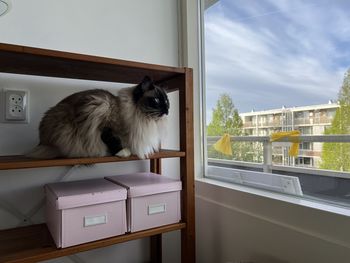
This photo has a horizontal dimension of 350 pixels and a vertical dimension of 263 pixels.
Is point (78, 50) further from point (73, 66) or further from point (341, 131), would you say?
point (341, 131)

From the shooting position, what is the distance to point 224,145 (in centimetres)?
129

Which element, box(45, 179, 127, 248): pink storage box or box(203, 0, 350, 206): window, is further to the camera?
box(203, 0, 350, 206): window

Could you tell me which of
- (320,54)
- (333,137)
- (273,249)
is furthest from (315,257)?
(320,54)

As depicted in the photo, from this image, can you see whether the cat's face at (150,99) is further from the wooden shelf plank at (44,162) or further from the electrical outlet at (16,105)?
the electrical outlet at (16,105)

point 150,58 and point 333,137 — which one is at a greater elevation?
point 150,58

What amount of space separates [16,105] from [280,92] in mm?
1047

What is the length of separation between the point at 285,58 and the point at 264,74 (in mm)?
109

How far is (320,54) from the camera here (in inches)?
35.1

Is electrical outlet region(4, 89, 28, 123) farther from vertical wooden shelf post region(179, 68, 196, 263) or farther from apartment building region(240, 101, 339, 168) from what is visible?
apartment building region(240, 101, 339, 168)

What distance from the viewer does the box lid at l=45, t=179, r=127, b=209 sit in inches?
29.4

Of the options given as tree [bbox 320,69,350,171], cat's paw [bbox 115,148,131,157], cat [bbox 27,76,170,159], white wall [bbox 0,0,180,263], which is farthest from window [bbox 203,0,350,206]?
cat's paw [bbox 115,148,131,157]

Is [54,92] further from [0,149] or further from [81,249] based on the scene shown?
[81,249]

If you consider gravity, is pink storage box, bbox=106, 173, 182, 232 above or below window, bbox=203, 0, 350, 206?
below

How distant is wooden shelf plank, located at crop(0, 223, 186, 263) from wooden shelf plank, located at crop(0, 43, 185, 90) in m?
0.56
